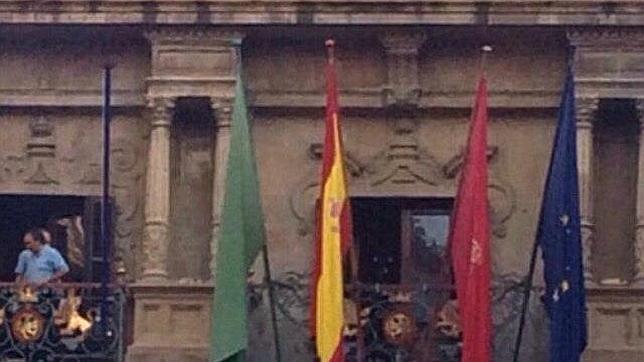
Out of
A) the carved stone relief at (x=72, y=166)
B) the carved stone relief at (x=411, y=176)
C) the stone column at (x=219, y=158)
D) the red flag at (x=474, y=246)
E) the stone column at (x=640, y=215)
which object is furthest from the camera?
the carved stone relief at (x=72, y=166)

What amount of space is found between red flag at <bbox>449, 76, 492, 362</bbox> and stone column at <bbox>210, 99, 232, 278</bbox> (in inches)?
93.2

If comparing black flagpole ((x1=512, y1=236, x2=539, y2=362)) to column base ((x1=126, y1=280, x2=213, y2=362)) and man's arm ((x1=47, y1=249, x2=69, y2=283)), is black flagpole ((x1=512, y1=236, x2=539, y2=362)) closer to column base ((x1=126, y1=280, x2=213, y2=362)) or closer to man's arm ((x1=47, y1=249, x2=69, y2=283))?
column base ((x1=126, y1=280, x2=213, y2=362))

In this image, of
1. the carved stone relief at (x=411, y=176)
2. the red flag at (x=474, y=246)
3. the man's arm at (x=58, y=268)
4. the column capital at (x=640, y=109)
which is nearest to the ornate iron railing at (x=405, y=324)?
the red flag at (x=474, y=246)

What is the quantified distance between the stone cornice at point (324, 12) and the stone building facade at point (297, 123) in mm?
19

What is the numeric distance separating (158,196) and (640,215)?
4584 mm

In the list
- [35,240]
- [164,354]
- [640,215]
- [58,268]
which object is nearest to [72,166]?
[35,240]

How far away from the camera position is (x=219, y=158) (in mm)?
26250

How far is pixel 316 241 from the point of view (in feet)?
84.6

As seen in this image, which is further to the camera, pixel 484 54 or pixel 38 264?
pixel 484 54

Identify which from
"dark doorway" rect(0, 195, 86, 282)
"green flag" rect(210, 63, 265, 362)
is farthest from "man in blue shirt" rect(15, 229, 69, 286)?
"green flag" rect(210, 63, 265, 362)

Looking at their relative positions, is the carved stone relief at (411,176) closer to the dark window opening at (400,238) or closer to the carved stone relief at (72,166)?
the dark window opening at (400,238)

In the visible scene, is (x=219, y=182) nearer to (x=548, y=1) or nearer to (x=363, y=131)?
(x=363, y=131)

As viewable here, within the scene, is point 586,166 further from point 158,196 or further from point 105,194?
point 105,194

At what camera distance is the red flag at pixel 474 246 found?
24.7 metres
